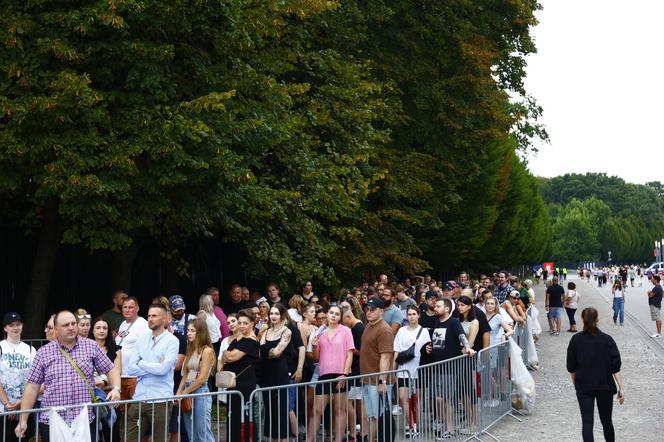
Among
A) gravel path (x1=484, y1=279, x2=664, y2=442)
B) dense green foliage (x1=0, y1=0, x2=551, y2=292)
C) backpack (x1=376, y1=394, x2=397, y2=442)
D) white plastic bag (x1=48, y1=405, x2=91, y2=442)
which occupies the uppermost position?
dense green foliage (x1=0, y1=0, x2=551, y2=292)

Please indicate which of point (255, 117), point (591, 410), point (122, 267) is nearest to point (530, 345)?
point (255, 117)

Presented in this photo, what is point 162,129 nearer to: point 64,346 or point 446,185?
point 64,346

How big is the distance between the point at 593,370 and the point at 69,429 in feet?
19.0

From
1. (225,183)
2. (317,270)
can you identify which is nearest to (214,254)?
(317,270)

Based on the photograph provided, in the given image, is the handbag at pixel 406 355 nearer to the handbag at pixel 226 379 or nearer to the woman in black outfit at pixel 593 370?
the woman in black outfit at pixel 593 370

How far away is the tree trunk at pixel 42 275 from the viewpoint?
16969 millimetres

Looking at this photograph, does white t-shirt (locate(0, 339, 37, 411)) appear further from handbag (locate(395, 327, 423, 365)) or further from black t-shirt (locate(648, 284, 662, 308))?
black t-shirt (locate(648, 284, 662, 308))

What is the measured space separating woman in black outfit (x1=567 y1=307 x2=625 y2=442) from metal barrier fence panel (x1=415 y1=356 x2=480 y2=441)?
145 centimetres

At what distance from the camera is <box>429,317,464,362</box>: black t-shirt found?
12758mm

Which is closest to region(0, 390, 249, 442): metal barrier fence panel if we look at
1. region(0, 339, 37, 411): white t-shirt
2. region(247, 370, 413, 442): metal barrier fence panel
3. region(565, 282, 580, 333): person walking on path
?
region(0, 339, 37, 411): white t-shirt

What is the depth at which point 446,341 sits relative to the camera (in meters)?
12.8

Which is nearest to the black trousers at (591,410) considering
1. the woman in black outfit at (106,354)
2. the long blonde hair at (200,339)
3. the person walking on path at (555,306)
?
the long blonde hair at (200,339)

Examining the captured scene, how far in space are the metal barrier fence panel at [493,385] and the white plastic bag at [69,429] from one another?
643cm

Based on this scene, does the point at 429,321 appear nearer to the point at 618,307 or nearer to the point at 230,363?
the point at 230,363
